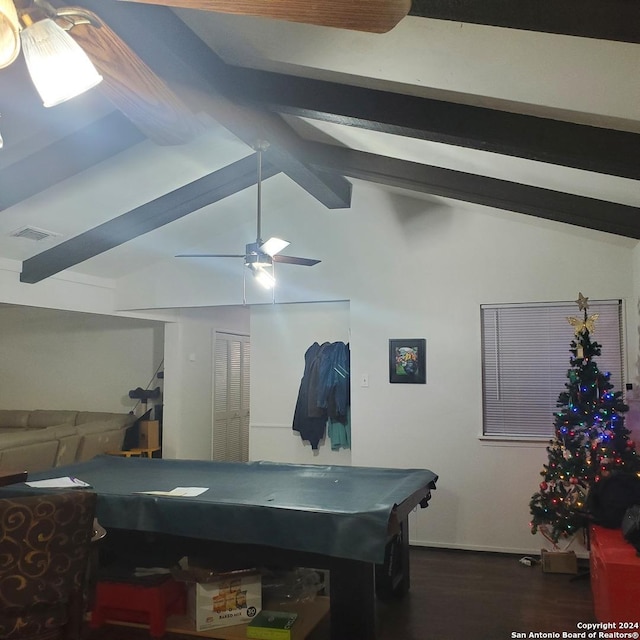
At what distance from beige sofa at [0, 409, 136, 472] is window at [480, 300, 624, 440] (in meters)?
4.29

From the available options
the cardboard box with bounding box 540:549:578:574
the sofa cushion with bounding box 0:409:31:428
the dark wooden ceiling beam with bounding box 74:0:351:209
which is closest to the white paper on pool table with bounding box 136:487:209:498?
the dark wooden ceiling beam with bounding box 74:0:351:209

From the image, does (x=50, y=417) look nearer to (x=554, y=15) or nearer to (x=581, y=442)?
(x=581, y=442)

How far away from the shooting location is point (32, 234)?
4.89m

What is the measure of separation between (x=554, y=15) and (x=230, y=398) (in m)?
7.13

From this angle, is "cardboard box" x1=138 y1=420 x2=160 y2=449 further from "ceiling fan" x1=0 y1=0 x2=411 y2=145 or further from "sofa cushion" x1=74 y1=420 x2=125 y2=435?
"ceiling fan" x1=0 y1=0 x2=411 y2=145

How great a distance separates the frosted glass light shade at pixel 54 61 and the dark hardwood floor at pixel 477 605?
3057 mm

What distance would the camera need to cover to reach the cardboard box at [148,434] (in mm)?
7008

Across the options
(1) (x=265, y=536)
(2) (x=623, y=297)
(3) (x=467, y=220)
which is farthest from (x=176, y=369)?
(2) (x=623, y=297)

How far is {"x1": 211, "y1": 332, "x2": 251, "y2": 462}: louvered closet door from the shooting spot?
25.9 ft

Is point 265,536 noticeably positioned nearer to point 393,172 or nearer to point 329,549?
point 329,549

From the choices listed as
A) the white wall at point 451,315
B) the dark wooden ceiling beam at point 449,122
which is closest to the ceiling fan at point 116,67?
the dark wooden ceiling beam at point 449,122

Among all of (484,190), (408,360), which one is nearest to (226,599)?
(408,360)

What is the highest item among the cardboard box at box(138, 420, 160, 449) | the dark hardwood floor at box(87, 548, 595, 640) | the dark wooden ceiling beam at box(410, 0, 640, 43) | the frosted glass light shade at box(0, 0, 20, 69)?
the dark wooden ceiling beam at box(410, 0, 640, 43)

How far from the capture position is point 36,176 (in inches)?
159
